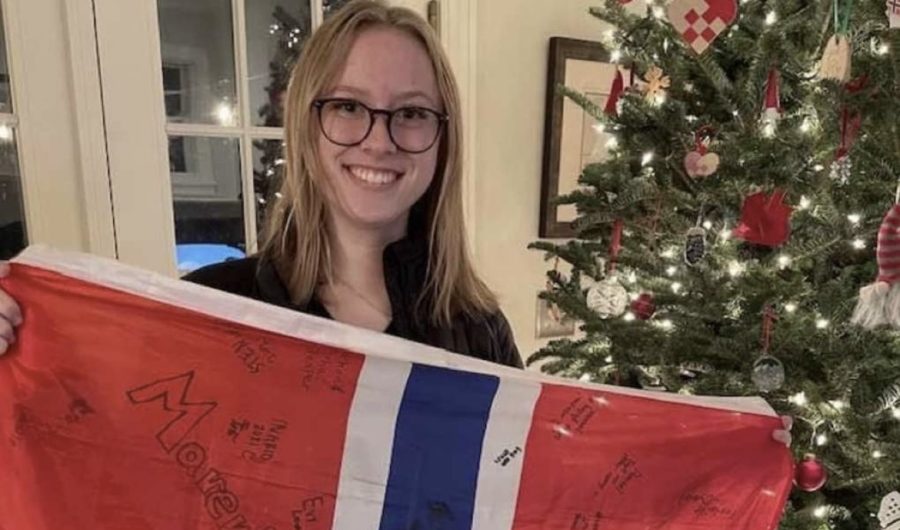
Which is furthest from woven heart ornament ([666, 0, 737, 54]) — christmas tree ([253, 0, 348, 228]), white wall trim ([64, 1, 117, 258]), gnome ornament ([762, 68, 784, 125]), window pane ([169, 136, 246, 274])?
white wall trim ([64, 1, 117, 258])

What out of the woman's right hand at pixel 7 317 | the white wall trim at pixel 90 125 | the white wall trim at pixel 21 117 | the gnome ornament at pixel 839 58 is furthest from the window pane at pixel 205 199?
the gnome ornament at pixel 839 58

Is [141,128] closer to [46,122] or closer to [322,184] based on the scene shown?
[46,122]

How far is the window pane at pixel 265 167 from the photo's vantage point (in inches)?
75.8

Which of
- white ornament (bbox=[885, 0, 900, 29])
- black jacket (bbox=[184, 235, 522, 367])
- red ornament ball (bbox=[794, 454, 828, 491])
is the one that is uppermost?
white ornament (bbox=[885, 0, 900, 29])

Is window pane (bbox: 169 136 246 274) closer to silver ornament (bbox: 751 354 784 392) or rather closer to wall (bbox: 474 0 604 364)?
wall (bbox: 474 0 604 364)

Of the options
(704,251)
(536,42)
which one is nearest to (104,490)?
(704,251)

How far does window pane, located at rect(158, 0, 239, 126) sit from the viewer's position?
1.79 meters

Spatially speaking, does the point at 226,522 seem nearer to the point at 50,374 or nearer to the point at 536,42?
the point at 50,374

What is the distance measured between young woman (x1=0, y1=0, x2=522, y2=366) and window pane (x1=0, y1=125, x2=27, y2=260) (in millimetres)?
952

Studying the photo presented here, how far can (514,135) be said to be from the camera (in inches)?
87.0

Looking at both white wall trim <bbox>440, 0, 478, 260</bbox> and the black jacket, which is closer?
the black jacket

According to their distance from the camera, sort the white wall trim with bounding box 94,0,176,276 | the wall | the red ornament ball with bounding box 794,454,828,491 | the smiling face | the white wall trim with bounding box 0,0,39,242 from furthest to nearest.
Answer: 1. the wall
2. the white wall trim with bounding box 94,0,176,276
3. the white wall trim with bounding box 0,0,39,242
4. the red ornament ball with bounding box 794,454,828,491
5. the smiling face

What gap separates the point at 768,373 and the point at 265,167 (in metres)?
1.34

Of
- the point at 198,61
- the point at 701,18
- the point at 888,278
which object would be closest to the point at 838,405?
the point at 888,278
